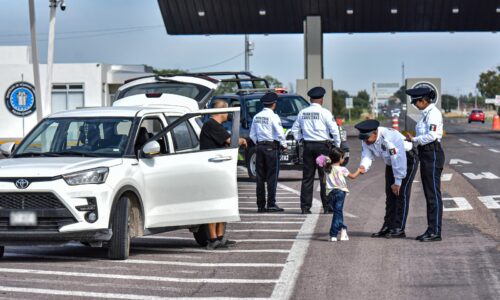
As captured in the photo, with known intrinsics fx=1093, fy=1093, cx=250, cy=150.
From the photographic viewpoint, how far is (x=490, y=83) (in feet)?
493

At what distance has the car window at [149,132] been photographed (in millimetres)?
12310

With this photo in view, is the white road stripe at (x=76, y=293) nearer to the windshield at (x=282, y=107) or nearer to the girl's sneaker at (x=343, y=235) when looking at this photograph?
the girl's sneaker at (x=343, y=235)

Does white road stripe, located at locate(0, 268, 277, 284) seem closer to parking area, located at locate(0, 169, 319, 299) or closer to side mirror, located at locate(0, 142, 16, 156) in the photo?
parking area, located at locate(0, 169, 319, 299)

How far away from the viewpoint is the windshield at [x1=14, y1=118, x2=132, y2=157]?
12.0 metres

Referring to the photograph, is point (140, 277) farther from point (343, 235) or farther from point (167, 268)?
point (343, 235)

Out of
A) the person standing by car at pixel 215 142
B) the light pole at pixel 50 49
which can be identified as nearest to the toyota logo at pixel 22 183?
the person standing by car at pixel 215 142

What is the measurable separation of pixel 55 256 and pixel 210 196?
1.83 meters

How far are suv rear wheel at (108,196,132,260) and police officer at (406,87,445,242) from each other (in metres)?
3.67

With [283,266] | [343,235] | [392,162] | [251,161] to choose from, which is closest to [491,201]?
[392,162]

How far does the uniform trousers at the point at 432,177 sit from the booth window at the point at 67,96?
49.6 meters

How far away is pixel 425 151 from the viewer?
509 inches

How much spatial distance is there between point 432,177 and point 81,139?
413 centimetres

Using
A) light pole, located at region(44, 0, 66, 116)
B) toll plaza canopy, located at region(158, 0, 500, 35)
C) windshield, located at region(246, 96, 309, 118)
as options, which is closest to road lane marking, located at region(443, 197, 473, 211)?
windshield, located at region(246, 96, 309, 118)

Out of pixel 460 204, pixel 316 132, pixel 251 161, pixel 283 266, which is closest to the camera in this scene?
pixel 283 266
